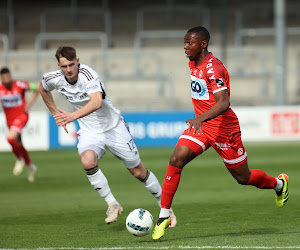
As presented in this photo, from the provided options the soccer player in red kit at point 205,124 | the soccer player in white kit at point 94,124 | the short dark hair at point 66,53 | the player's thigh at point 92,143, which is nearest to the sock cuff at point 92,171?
the soccer player in white kit at point 94,124

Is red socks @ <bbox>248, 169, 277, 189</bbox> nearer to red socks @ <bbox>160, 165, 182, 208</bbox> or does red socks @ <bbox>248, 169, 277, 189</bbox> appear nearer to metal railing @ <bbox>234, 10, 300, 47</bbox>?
red socks @ <bbox>160, 165, 182, 208</bbox>

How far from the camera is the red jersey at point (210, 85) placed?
22.0 feet

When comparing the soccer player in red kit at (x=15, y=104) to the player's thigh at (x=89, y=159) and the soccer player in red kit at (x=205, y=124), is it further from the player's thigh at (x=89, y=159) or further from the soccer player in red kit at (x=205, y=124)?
the soccer player in red kit at (x=205, y=124)

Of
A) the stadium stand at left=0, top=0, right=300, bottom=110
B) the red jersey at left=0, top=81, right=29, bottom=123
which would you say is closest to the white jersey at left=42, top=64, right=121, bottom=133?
the red jersey at left=0, top=81, right=29, bottom=123

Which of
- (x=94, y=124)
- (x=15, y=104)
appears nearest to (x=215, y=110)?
(x=94, y=124)

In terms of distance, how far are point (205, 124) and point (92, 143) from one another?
1485 millimetres

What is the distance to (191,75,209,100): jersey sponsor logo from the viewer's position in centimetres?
695

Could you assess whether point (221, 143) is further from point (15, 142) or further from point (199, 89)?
point (15, 142)

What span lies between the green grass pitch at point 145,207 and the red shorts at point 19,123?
105 cm

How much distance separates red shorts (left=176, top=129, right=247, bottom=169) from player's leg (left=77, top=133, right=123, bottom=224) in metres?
1.15

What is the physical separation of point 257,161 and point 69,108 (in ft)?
31.0

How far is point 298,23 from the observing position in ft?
100

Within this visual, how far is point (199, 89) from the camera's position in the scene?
701cm

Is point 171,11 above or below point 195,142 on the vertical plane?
above
